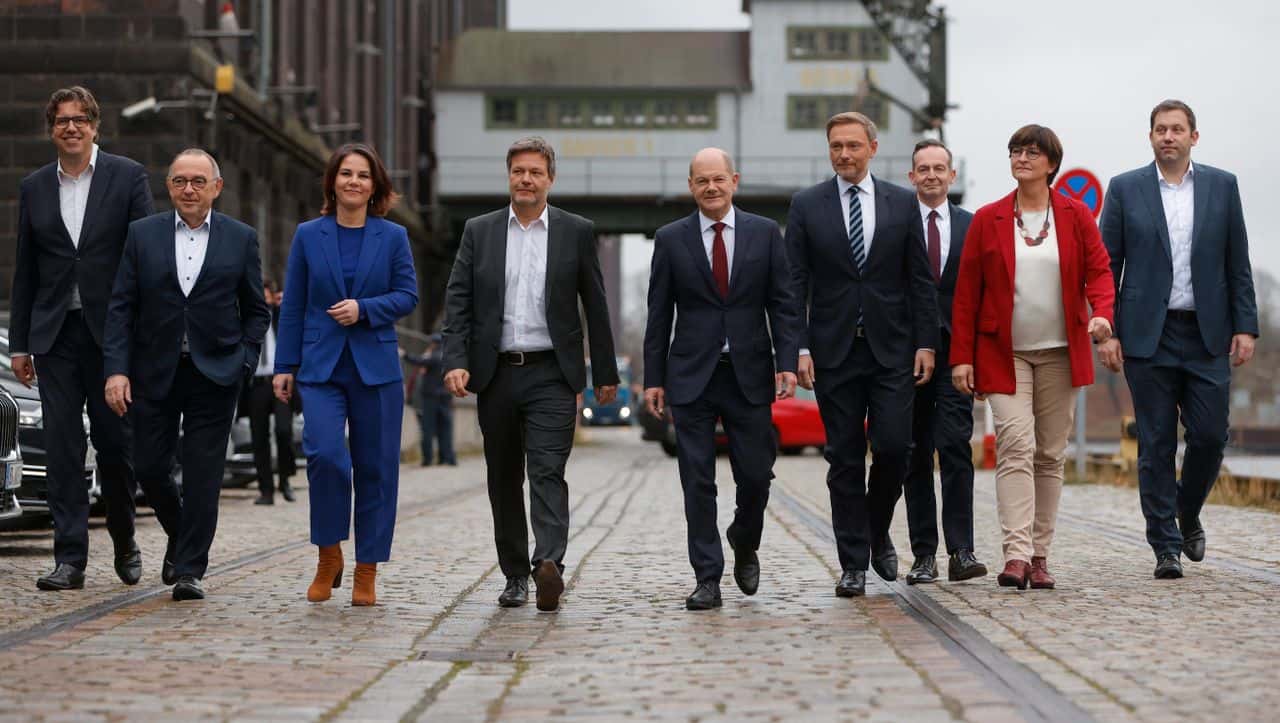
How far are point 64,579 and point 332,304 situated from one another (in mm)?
1700

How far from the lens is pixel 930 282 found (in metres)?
8.23

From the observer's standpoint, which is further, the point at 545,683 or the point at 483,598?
the point at 483,598

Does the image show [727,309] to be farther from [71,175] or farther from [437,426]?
[437,426]

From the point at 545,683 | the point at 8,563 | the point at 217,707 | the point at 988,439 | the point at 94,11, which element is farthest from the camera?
the point at 94,11

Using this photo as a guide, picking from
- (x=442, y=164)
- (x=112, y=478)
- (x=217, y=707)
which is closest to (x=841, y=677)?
(x=217, y=707)

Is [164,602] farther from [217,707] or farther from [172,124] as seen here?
[172,124]

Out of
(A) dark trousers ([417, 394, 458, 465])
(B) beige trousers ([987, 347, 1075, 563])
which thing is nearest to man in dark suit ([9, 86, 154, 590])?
(B) beige trousers ([987, 347, 1075, 563])

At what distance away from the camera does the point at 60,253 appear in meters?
8.63

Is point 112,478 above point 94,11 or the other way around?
the other way around

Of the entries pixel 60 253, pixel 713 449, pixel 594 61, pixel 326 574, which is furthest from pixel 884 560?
pixel 594 61

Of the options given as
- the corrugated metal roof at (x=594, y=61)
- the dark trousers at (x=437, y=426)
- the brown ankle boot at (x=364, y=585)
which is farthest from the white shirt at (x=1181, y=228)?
the corrugated metal roof at (x=594, y=61)

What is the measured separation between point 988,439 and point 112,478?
16.3m

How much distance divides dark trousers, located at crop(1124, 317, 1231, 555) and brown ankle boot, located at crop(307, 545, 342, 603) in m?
3.63

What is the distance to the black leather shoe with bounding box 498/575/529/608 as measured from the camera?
7906 millimetres
